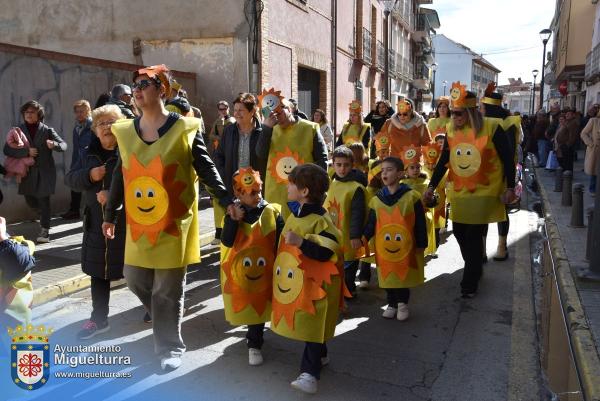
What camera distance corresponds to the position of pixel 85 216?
172 inches

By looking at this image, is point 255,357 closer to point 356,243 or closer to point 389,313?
point 356,243

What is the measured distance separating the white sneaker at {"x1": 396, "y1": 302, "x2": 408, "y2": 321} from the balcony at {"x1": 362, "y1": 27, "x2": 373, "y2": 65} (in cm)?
1888

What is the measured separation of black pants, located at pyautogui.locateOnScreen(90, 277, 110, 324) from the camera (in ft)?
14.6

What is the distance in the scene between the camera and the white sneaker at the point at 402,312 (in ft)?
16.3

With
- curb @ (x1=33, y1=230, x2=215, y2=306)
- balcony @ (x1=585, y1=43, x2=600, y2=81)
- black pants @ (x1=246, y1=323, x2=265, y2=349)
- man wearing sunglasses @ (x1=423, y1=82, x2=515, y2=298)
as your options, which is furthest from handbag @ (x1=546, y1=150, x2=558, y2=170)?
black pants @ (x1=246, y1=323, x2=265, y2=349)

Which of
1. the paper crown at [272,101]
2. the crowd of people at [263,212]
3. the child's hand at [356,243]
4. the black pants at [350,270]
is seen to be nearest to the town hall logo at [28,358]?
the crowd of people at [263,212]

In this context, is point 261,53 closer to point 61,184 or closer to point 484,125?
point 61,184

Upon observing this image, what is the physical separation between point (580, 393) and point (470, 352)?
0.87m

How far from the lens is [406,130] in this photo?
756 centimetres

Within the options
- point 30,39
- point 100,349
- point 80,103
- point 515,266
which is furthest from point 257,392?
point 30,39

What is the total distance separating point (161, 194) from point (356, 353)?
1835mm

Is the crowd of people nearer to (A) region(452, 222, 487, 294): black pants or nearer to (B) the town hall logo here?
(A) region(452, 222, 487, 294): black pants

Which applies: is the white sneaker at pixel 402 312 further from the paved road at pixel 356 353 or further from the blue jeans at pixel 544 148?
the blue jeans at pixel 544 148

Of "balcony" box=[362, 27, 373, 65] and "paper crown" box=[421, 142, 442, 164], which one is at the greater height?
"balcony" box=[362, 27, 373, 65]
